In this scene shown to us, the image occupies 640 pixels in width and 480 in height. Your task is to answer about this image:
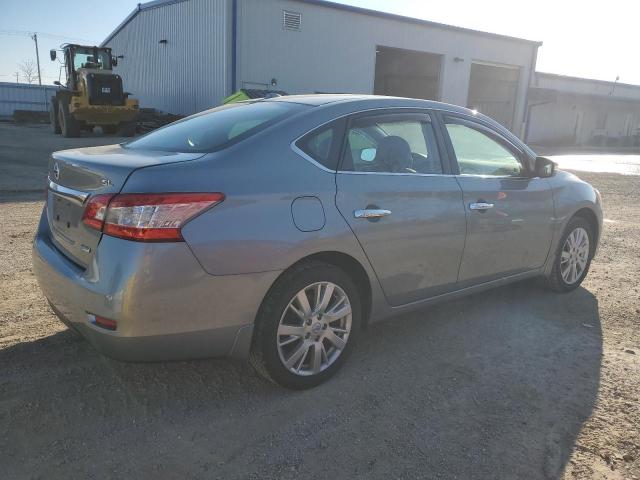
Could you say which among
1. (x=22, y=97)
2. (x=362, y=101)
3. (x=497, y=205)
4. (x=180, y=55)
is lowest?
(x=22, y=97)

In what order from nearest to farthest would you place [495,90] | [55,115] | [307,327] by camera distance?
[307,327], [55,115], [495,90]

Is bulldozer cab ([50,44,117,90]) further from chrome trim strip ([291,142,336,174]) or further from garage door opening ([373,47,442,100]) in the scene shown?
chrome trim strip ([291,142,336,174])

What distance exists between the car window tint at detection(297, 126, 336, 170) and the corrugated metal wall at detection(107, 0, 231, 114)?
18.9 meters

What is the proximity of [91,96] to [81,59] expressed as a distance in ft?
8.79

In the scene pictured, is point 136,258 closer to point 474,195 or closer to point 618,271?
point 474,195

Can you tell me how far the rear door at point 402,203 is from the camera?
312 centimetres

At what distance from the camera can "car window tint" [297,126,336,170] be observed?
3006 mm

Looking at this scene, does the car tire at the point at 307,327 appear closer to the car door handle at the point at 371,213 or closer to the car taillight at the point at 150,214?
the car door handle at the point at 371,213

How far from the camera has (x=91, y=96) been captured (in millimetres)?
19938

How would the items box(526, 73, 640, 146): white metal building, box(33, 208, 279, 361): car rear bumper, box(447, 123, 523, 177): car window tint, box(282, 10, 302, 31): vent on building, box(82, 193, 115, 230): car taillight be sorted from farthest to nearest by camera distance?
1. box(526, 73, 640, 146): white metal building
2. box(282, 10, 302, 31): vent on building
3. box(447, 123, 523, 177): car window tint
4. box(82, 193, 115, 230): car taillight
5. box(33, 208, 279, 361): car rear bumper

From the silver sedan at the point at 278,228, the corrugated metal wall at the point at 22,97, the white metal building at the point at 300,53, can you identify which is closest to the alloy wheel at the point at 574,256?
the silver sedan at the point at 278,228

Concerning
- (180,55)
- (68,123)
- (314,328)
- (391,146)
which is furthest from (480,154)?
(180,55)

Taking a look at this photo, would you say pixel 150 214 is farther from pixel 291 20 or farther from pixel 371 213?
pixel 291 20

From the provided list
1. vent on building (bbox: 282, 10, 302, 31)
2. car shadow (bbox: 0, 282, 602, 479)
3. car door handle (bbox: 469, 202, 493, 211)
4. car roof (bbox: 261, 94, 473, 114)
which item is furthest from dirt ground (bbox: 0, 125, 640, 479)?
vent on building (bbox: 282, 10, 302, 31)
